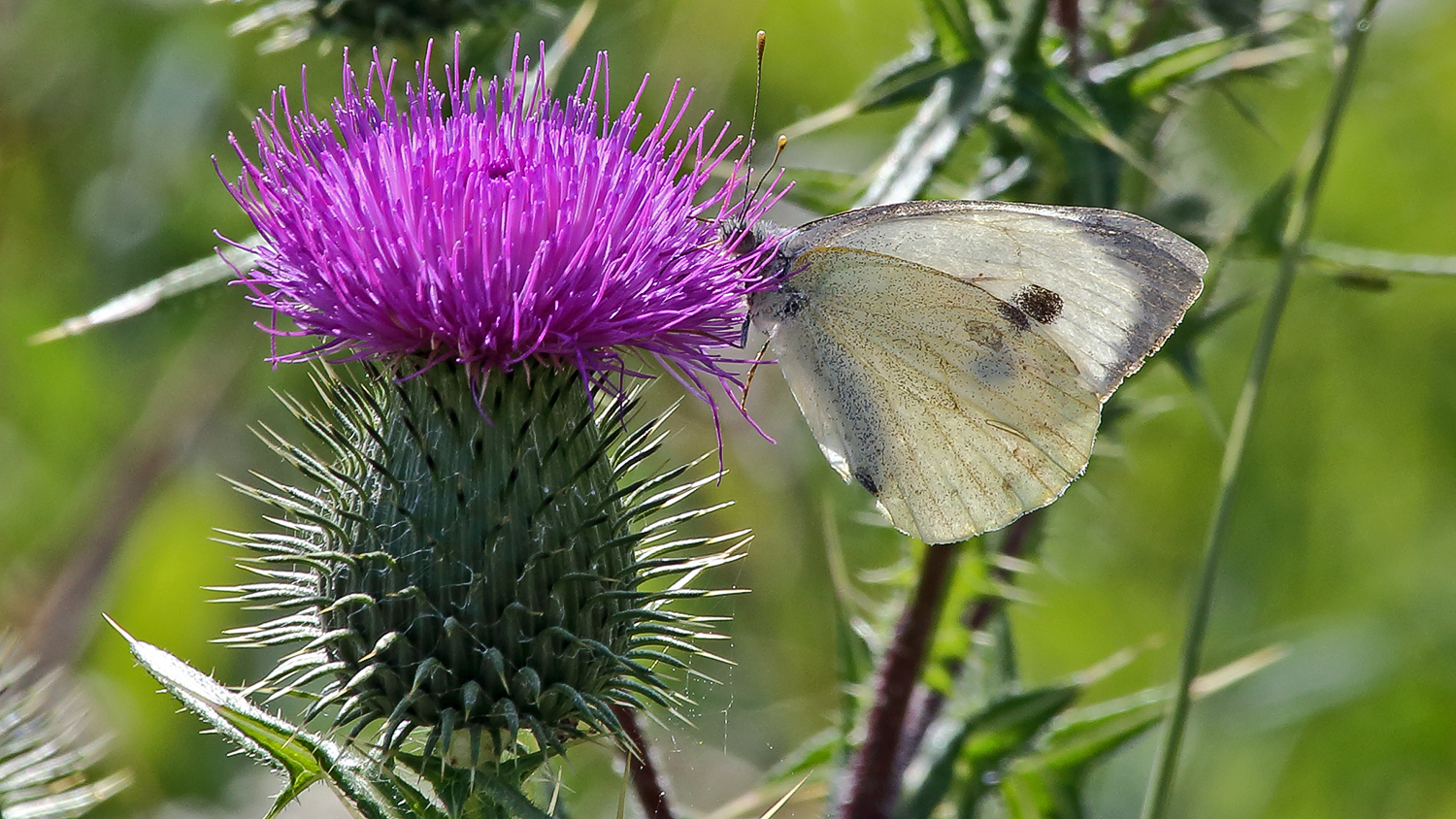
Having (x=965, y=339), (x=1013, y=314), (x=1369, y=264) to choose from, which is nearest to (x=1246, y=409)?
(x=1369, y=264)

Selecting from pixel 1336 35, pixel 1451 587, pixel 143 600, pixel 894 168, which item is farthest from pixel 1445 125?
pixel 143 600

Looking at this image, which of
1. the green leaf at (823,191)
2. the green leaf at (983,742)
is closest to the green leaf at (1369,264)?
→ the green leaf at (823,191)

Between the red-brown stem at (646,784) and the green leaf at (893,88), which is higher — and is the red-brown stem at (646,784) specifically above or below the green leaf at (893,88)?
below

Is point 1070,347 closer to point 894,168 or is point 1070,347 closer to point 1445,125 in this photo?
point 894,168

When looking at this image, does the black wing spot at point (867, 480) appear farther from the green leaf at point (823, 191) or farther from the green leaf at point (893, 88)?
the green leaf at point (893, 88)

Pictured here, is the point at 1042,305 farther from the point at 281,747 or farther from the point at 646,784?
the point at 281,747

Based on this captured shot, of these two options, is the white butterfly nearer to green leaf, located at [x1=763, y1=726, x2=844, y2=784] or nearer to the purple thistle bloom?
the purple thistle bloom
